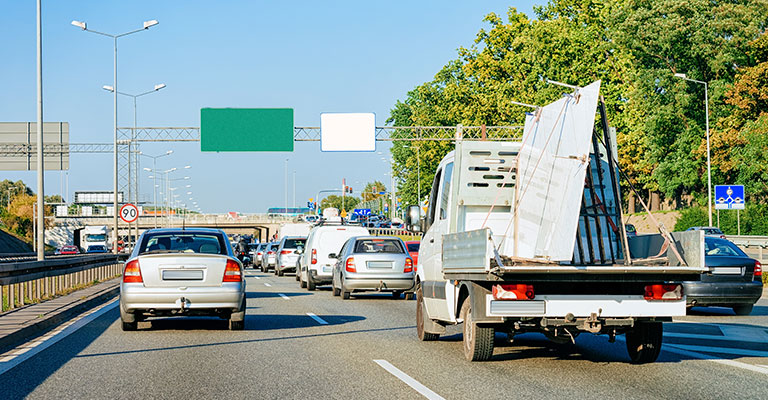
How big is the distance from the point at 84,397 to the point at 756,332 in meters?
9.90

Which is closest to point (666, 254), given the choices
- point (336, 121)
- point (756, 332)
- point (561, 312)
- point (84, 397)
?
point (561, 312)

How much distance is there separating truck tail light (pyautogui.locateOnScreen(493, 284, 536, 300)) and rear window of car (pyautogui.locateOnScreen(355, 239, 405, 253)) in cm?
1351

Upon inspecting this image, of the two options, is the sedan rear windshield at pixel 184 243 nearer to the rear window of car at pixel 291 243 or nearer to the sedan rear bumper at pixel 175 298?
the sedan rear bumper at pixel 175 298

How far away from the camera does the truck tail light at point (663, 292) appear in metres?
10.0

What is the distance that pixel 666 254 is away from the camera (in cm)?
1077

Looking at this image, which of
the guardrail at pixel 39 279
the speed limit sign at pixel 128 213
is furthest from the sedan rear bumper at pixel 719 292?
the speed limit sign at pixel 128 213

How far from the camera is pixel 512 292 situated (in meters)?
9.73

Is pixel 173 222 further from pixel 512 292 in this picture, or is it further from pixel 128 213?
pixel 512 292

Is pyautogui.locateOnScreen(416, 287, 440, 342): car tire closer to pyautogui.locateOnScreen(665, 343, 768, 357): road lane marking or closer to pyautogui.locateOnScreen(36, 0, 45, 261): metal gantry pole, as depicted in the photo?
pyautogui.locateOnScreen(665, 343, 768, 357): road lane marking

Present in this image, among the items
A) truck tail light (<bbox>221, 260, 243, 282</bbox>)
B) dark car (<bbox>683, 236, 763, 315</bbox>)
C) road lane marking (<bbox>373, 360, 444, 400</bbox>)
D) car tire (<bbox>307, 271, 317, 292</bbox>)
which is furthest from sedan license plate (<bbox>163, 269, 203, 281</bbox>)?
car tire (<bbox>307, 271, 317, 292</bbox>)

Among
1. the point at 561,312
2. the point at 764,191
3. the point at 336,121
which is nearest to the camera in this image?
the point at 561,312

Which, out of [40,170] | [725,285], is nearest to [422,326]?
[725,285]

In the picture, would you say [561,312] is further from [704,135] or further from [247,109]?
[704,135]

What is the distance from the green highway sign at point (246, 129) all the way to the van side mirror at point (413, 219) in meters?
37.8
